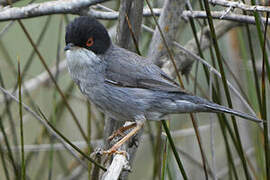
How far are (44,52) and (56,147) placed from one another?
7.53 ft

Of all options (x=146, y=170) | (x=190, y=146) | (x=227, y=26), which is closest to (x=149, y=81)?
(x=227, y=26)

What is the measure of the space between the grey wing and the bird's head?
21 centimetres

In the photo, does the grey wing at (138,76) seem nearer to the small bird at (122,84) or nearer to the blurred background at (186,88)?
the small bird at (122,84)

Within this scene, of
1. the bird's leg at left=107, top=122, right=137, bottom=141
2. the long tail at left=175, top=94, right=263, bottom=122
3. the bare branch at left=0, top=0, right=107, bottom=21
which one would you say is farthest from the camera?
the bird's leg at left=107, top=122, right=137, bottom=141

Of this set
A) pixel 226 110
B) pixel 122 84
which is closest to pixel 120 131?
pixel 122 84

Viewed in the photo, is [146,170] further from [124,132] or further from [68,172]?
[124,132]

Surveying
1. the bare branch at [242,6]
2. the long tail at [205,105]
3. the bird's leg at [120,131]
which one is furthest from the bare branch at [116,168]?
the bare branch at [242,6]

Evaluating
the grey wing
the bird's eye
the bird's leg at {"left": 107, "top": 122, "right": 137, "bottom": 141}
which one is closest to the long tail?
the grey wing

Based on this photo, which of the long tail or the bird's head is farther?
the bird's head

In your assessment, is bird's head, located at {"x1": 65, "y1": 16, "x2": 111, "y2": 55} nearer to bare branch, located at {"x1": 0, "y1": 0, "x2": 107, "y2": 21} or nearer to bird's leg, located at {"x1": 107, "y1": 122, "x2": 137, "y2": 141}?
bare branch, located at {"x1": 0, "y1": 0, "x2": 107, "y2": 21}

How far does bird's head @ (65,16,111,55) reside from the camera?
356 centimetres

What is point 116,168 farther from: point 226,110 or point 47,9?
point 47,9

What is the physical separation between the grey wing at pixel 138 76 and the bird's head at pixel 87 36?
0.68ft

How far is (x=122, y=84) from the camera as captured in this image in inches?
149
